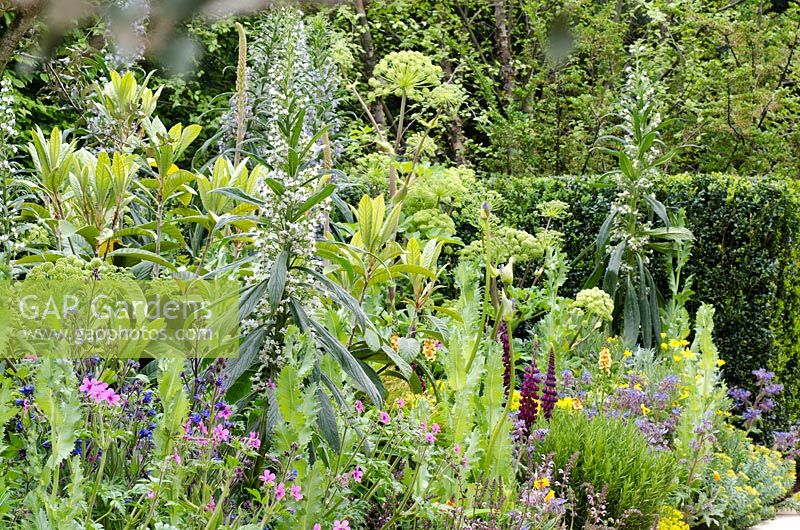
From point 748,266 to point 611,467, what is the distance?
306 cm

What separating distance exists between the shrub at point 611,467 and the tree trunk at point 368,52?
6.54 m

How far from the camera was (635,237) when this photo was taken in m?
5.61

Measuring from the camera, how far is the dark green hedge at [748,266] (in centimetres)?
566

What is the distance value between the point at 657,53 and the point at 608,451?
6646 millimetres

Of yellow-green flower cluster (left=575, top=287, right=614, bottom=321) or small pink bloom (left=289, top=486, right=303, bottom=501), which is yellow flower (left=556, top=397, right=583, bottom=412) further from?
small pink bloom (left=289, top=486, right=303, bottom=501)

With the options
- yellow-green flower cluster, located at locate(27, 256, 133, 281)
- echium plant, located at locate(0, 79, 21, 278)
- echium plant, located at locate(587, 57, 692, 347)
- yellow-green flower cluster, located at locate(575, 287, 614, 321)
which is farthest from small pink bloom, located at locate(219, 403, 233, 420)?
echium plant, located at locate(587, 57, 692, 347)

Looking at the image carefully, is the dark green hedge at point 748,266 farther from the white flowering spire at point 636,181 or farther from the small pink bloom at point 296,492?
the small pink bloom at point 296,492

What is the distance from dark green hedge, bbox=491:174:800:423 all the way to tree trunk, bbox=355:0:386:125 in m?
4.06

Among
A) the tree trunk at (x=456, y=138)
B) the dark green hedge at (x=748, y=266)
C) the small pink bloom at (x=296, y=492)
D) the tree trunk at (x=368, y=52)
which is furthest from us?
the tree trunk at (x=368, y=52)

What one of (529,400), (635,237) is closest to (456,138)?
(635,237)

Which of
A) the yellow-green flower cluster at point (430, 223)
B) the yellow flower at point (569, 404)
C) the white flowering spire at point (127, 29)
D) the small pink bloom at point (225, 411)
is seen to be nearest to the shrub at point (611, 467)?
the yellow flower at point (569, 404)

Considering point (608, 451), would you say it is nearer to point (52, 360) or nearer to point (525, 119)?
point (52, 360)

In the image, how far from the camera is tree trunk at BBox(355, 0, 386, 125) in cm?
944

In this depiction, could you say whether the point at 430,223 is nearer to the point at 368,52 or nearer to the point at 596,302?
the point at 596,302
